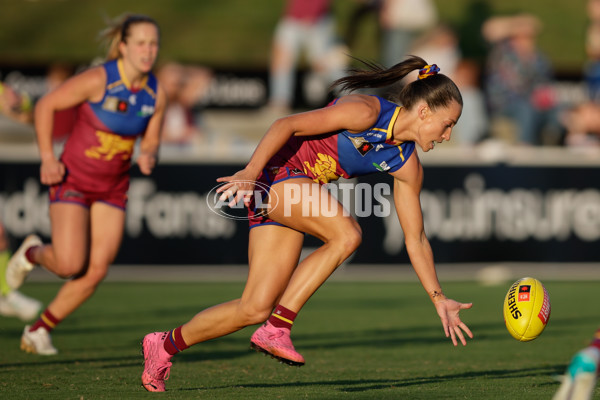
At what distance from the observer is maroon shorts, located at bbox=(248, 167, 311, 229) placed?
577cm

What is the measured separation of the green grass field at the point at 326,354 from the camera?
5.85 m

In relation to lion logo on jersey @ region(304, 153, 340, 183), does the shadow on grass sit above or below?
below

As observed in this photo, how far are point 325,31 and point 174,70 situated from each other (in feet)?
9.01

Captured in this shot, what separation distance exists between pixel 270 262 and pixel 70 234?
2.24 meters

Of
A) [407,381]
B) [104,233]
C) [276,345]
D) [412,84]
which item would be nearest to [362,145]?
[412,84]

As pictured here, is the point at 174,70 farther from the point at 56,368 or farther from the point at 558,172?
the point at 56,368

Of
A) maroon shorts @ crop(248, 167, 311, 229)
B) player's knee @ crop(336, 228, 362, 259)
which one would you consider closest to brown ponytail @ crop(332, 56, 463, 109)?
maroon shorts @ crop(248, 167, 311, 229)

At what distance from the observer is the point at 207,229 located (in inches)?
520

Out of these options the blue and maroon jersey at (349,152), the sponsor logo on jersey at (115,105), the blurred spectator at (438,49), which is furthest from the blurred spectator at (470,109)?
the blue and maroon jersey at (349,152)

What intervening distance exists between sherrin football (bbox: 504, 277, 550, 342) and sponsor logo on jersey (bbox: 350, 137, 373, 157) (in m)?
1.29

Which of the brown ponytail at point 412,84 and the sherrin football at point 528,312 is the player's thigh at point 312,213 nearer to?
the brown ponytail at point 412,84

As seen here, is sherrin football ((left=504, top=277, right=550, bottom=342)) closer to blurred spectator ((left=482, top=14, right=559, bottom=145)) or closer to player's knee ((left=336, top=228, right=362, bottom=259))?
player's knee ((left=336, top=228, right=362, bottom=259))

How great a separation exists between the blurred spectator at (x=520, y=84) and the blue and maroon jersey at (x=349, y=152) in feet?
34.4

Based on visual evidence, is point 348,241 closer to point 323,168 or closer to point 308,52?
point 323,168
